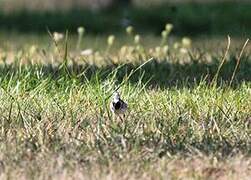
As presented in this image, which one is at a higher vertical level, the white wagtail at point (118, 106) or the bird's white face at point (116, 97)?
the bird's white face at point (116, 97)

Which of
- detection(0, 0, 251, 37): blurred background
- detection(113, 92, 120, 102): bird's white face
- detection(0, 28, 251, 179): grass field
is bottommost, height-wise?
detection(0, 0, 251, 37): blurred background

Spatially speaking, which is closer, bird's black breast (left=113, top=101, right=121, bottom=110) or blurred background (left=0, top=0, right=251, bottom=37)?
bird's black breast (left=113, top=101, right=121, bottom=110)

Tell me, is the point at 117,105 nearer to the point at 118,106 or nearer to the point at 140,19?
the point at 118,106

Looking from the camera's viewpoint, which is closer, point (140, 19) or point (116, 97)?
point (116, 97)

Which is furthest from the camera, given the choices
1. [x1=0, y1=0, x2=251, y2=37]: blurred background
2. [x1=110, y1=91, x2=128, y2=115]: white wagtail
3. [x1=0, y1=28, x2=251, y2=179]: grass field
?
[x1=0, y1=0, x2=251, y2=37]: blurred background

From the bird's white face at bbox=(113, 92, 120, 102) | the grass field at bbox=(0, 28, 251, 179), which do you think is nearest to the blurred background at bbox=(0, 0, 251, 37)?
the grass field at bbox=(0, 28, 251, 179)

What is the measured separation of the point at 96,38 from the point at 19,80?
4145 mm

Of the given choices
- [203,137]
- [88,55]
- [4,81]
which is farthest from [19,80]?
[88,55]

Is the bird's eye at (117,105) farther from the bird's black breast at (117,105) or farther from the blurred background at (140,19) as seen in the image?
the blurred background at (140,19)

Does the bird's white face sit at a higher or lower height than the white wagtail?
higher

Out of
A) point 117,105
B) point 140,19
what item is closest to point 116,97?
point 117,105

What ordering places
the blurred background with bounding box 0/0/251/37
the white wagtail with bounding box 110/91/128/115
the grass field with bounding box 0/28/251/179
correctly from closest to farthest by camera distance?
the grass field with bounding box 0/28/251/179 → the white wagtail with bounding box 110/91/128/115 → the blurred background with bounding box 0/0/251/37

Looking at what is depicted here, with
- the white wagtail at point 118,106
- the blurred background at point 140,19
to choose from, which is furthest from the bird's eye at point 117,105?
the blurred background at point 140,19

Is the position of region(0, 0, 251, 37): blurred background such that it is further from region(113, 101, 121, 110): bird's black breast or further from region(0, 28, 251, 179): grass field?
region(113, 101, 121, 110): bird's black breast
